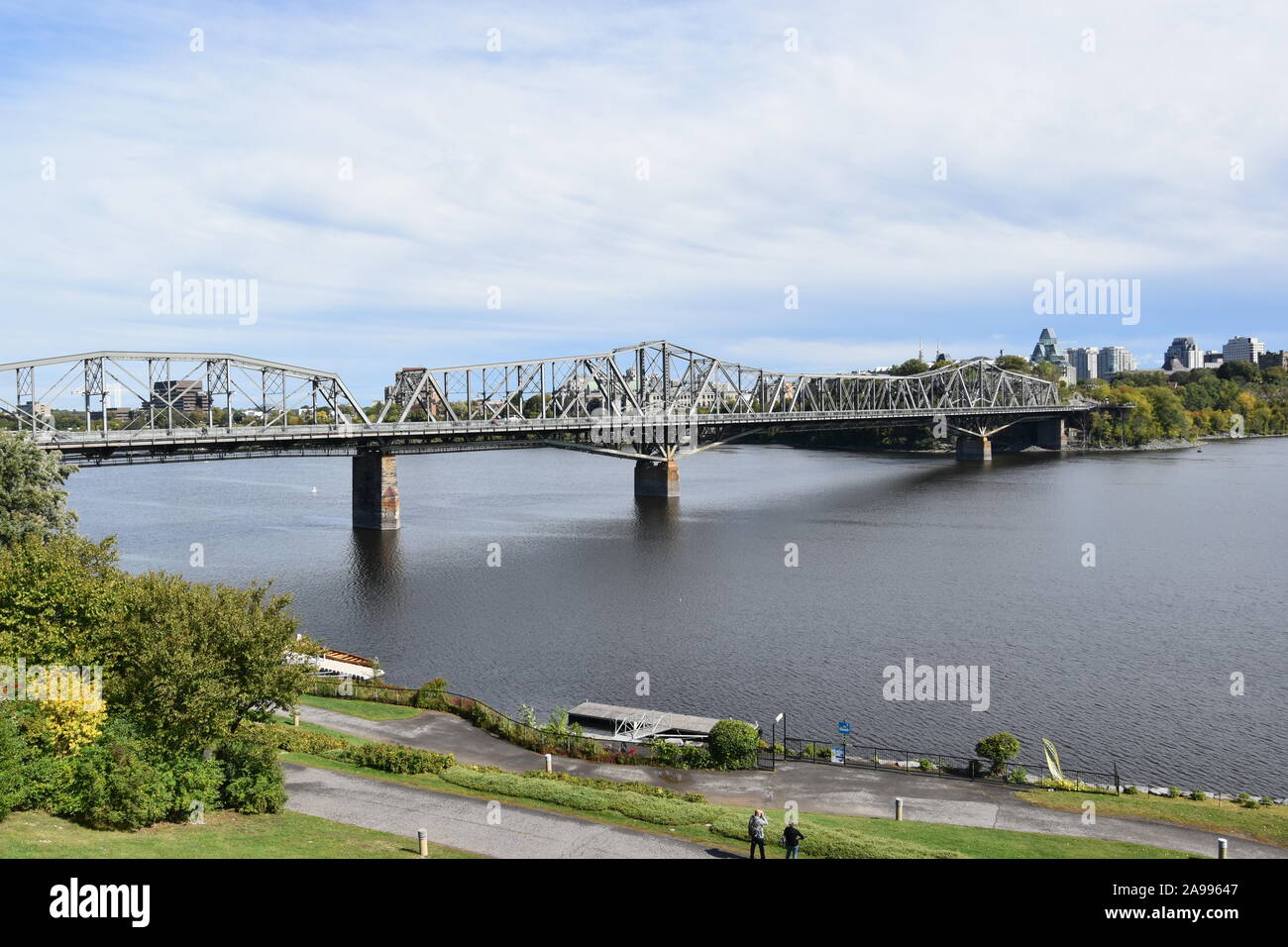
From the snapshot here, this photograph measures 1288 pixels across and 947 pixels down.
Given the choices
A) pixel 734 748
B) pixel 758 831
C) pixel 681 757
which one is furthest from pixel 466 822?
pixel 734 748

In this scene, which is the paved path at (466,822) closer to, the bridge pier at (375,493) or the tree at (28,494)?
the tree at (28,494)

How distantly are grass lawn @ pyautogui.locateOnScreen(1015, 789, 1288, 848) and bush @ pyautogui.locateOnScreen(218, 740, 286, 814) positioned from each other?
19.6m

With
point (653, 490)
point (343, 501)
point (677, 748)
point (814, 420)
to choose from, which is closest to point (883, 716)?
point (677, 748)

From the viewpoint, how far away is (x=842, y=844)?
22.6 m

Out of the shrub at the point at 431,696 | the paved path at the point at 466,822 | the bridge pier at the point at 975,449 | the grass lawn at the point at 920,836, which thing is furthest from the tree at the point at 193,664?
the bridge pier at the point at 975,449

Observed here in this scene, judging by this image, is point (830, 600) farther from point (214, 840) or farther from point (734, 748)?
point (214, 840)

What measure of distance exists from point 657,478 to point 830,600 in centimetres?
6321

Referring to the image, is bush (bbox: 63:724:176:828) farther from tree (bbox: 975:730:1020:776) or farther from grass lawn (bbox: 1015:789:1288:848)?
tree (bbox: 975:730:1020:776)

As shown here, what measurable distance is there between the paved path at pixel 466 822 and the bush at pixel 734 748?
7.44m

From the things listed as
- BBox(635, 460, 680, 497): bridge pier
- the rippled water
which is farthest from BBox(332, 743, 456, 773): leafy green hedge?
BBox(635, 460, 680, 497): bridge pier

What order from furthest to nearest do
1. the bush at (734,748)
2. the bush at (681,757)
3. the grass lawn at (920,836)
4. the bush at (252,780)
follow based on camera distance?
the bush at (681,757)
the bush at (734,748)
the bush at (252,780)
the grass lawn at (920,836)

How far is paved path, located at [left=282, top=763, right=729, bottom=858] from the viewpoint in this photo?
22719mm

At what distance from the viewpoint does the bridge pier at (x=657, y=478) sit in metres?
124

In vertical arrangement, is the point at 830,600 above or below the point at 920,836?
above
